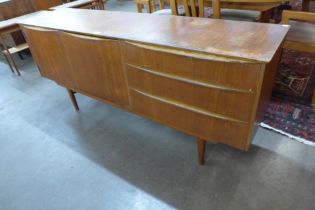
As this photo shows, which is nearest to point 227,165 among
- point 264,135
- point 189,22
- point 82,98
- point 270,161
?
point 270,161

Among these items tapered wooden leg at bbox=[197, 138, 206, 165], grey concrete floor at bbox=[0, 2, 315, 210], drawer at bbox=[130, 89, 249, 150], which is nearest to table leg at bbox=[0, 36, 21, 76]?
grey concrete floor at bbox=[0, 2, 315, 210]

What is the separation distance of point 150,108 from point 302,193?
37.1 inches

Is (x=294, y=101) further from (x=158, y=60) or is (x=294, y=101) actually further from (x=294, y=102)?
(x=158, y=60)

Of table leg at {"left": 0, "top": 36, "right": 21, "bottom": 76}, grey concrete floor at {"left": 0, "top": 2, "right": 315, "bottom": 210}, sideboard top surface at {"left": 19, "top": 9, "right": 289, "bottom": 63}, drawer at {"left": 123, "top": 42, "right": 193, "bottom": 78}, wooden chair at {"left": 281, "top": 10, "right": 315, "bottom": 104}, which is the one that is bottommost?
grey concrete floor at {"left": 0, "top": 2, "right": 315, "bottom": 210}

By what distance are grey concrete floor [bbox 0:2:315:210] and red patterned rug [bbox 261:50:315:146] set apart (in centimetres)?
11

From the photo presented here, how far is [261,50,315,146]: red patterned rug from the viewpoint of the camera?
63.1 inches

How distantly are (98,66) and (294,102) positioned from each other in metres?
1.54

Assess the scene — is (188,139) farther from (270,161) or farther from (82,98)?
(82,98)

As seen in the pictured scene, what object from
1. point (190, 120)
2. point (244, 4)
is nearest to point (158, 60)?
point (190, 120)

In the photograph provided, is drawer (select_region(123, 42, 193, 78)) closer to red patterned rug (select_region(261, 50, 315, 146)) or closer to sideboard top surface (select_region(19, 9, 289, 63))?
sideboard top surface (select_region(19, 9, 289, 63))

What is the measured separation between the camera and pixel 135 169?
1479 mm

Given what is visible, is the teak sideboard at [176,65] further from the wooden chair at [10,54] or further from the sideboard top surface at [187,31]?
the wooden chair at [10,54]

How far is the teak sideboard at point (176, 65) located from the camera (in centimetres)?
95

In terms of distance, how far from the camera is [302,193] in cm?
123
